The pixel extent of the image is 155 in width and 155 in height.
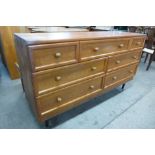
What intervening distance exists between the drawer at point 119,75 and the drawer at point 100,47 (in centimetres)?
→ 31

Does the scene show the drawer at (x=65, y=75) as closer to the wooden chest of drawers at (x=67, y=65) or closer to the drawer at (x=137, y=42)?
the wooden chest of drawers at (x=67, y=65)

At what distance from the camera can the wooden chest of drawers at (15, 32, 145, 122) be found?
0.98m

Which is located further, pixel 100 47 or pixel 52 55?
pixel 100 47

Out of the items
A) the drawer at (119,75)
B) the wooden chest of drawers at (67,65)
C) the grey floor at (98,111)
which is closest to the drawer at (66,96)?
the wooden chest of drawers at (67,65)

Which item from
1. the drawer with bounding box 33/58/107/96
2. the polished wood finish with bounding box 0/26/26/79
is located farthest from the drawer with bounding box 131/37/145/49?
the polished wood finish with bounding box 0/26/26/79

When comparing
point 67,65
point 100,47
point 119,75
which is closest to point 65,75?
point 67,65

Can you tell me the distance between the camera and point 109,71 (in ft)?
5.10

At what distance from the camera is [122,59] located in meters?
1.64

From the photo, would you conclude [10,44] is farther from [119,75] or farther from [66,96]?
[119,75]

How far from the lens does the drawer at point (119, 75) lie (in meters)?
1.63

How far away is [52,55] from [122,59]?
98 centimetres

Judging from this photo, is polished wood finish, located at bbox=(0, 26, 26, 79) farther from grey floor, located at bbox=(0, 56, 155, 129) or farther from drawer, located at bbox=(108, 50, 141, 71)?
drawer, located at bbox=(108, 50, 141, 71)

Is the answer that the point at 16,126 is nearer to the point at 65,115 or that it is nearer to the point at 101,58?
the point at 65,115
